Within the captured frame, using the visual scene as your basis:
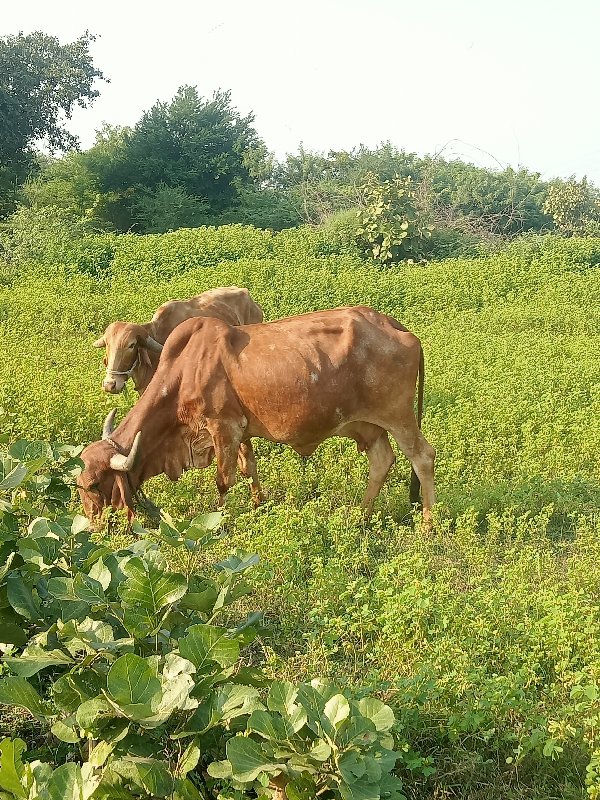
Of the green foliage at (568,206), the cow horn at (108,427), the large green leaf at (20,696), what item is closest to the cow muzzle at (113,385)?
the cow horn at (108,427)

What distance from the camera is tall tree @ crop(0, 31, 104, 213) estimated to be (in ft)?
66.5

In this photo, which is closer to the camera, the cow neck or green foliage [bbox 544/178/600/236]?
the cow neck

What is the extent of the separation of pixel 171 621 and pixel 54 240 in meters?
14.4

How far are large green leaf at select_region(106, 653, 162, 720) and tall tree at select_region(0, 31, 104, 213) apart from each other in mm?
20571

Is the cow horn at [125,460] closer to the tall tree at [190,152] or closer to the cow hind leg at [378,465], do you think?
the cow hind leg at [378,465]

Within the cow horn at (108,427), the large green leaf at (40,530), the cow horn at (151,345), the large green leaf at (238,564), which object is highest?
the large green leaf at (40,530)

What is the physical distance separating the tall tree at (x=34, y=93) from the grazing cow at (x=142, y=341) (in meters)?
14.0

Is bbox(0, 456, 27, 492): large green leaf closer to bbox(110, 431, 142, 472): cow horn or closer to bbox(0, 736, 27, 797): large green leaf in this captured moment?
bbox(0, 736, 27, 797): large green leaf

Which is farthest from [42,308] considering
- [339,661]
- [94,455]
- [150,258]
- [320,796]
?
[320,796]

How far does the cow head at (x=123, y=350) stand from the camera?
24.8ft

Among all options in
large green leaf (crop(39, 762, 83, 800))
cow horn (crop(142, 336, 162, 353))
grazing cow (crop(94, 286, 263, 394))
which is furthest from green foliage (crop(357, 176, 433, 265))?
large green leaf (crop(39, 762, 83, 800))

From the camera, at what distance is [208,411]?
620 cm

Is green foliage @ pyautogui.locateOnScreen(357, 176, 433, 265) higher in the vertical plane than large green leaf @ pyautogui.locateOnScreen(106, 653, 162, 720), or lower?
higher

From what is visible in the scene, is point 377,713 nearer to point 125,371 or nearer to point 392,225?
point 125,371
